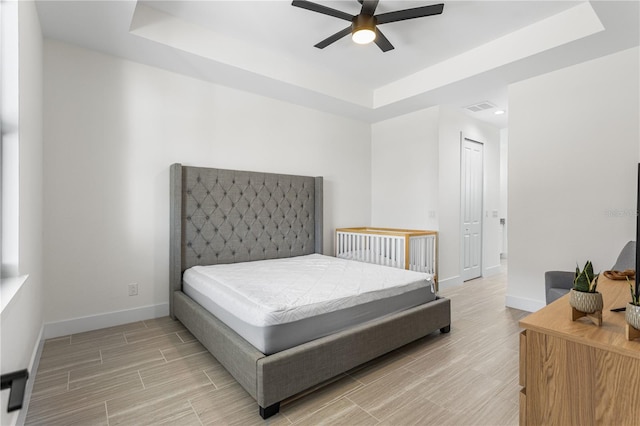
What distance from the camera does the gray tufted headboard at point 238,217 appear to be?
325 cm

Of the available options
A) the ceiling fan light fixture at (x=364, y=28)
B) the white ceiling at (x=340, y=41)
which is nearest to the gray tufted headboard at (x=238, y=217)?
the white ceiling at (x=340, y=41)

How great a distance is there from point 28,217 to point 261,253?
217 cm

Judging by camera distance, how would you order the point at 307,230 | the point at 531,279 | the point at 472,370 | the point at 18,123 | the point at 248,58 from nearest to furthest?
the point at 18,123 → the point at 472,370 → the point at 248,58 → the point at 531,279 → the point at 307,230

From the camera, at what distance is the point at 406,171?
15.7 feet

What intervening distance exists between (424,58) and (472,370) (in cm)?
316

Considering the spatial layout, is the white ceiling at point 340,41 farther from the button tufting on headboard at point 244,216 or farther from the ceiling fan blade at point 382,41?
the button tufting on headboard at point 244,216

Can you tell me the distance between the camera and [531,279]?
3566 millimetres

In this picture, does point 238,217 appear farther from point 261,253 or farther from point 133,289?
point 133,289

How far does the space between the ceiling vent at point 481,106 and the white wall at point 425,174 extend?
0.22m

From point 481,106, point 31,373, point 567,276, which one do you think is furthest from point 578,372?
point 481,106

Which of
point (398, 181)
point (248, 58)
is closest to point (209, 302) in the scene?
point (248, 58)

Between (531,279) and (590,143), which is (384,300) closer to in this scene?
(531,279)

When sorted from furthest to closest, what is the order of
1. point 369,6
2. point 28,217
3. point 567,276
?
point 567,276
point 369,6
point 28,217

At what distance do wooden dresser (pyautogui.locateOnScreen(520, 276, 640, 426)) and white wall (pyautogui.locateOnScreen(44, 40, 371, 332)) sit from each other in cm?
322
